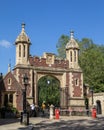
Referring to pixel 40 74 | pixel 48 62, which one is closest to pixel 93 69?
pixel 48 62

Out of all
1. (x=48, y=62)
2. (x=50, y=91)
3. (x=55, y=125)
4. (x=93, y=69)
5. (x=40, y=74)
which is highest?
(x=93, y=69)

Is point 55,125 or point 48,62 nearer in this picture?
point 55,125

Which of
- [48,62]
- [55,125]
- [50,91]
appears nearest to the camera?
[55,125]

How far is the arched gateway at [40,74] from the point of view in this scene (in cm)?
3647

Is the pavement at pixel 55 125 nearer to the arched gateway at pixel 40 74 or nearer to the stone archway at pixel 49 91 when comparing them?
the arched gateway at pixel 40 74

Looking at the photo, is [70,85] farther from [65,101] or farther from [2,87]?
[2,87]

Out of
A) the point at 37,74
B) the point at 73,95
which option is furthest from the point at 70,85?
the point at 37,74

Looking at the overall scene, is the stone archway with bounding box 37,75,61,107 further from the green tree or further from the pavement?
the pavement

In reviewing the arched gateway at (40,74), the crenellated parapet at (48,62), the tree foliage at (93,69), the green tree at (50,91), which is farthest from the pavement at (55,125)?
the green tree at (50,91)

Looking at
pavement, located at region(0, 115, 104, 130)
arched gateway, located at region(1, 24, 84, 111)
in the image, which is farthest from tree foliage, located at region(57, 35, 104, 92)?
pavement, located at region(0, 115, 104, 130)

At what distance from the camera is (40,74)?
39594 millimetres

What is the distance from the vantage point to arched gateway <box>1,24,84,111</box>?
36469mm

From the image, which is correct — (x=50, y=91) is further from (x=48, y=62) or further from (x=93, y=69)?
(x=48, y=62)

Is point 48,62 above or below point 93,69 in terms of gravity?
below
